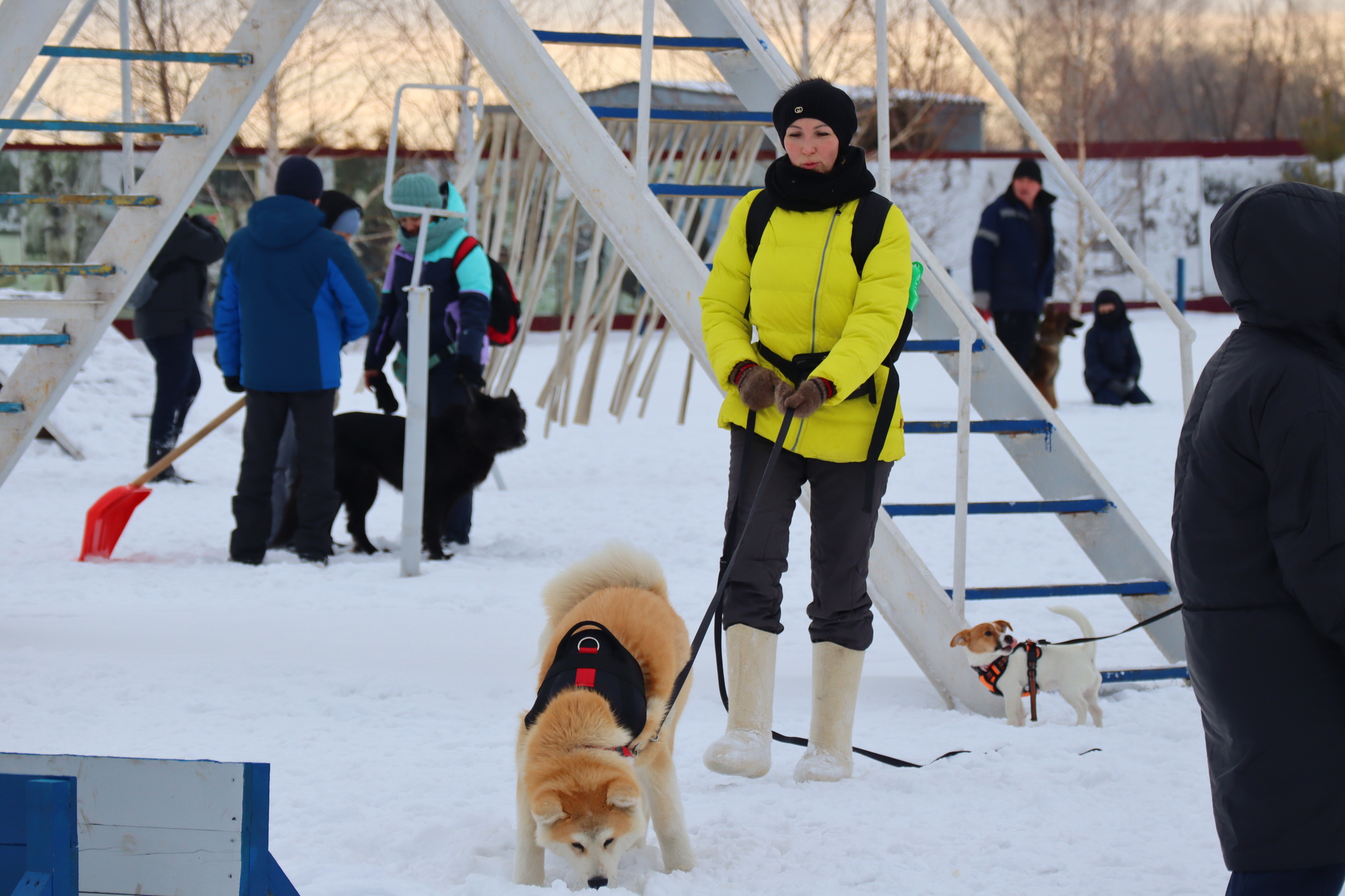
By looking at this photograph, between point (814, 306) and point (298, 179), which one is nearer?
point (814, 306)

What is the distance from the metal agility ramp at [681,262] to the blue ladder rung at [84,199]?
14mm

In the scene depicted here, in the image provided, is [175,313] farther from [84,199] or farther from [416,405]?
[84,199]

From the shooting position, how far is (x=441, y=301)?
5.88 metres

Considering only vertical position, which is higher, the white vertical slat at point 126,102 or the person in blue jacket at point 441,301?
the white vertical slat at point 126,102

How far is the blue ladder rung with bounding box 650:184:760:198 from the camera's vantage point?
3645 mm

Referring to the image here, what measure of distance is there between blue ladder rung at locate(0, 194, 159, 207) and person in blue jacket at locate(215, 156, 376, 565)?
1.21 m

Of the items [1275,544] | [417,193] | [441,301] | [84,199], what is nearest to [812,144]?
[1275,544]

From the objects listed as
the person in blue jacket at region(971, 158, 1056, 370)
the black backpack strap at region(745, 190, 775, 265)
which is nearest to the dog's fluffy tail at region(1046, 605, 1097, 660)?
the black backpack strap at region(745, 190, 775, 265)

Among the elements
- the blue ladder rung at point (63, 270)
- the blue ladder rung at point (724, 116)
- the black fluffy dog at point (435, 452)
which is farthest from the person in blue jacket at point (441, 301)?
the blue ladder rung at point (724, 116)

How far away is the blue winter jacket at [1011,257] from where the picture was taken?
8.73 meters

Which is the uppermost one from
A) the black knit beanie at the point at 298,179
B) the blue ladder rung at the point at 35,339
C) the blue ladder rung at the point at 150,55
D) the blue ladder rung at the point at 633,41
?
the blue ladder rung at the point at 633,41

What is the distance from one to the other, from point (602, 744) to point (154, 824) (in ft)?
2.59

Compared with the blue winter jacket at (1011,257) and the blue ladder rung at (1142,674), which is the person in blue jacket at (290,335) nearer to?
the blue ladder rung at (1142,674)

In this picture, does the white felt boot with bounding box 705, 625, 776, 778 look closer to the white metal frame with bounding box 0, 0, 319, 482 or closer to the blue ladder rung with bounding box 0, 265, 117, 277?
the blue ladder rung with bounding box 0, 265, 117, 277
